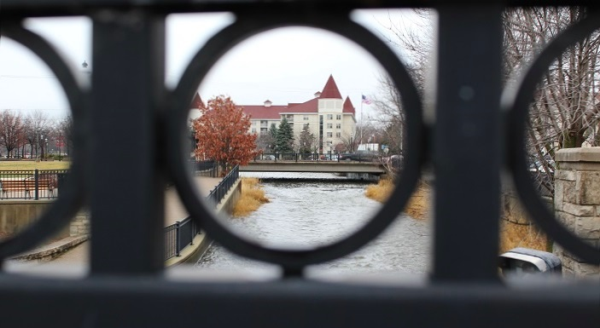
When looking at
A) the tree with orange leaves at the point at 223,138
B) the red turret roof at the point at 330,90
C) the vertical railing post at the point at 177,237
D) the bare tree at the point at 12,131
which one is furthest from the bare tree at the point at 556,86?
the red turret roof at the point at 330,90

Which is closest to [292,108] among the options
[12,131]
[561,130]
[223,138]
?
[223,138]

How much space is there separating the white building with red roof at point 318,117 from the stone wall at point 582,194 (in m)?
42.7

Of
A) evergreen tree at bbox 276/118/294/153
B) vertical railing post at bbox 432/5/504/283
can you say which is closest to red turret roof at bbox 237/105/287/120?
evergreen tree at bbox 276/118/294/153

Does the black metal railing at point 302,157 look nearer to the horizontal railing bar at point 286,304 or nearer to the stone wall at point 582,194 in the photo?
the stone wall at point 582,194

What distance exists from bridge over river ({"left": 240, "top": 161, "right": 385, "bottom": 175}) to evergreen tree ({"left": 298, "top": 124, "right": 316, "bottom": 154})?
7159mm

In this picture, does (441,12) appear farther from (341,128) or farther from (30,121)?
(341,128)

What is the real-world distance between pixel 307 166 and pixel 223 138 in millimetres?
7634

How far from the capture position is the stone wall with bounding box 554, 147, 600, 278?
19.2 feet

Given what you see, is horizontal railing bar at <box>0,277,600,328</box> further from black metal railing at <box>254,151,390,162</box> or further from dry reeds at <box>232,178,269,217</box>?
black metal railing at <box>254,151,390,162</box>

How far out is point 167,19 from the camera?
112cm

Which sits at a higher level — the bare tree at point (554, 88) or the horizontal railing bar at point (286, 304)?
the bare tree at point (554, 88)

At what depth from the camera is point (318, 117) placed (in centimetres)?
5572

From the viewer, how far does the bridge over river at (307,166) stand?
3434cm

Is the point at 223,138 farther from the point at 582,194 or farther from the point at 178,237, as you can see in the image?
the point at 582,194
